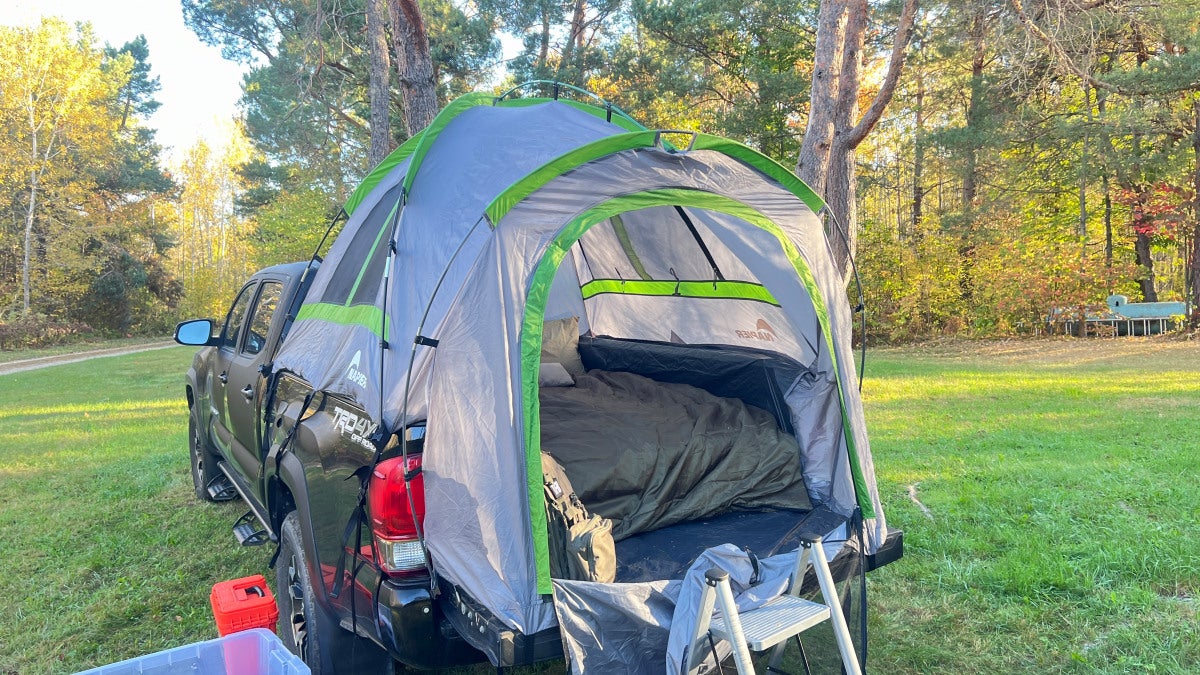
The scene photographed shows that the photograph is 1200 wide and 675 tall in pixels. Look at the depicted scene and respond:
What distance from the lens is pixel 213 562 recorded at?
14.1ft

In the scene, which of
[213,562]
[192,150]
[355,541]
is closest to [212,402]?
[213,562]

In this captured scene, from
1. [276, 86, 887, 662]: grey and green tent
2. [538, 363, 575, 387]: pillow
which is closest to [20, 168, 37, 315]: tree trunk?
[276, 86, 887, 662]: grey and green tent

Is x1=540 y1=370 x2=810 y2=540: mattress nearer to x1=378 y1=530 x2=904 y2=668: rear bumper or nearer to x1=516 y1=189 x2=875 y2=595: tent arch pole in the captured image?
x1=516 y1=189 x2=875 y2=595: tent arch pole

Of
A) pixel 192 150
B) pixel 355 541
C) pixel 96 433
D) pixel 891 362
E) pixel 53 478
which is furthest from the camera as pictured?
pixel 192 150

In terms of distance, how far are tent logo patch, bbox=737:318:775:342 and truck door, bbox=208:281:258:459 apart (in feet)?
8.97

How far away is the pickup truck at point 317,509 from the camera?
2.29 metres

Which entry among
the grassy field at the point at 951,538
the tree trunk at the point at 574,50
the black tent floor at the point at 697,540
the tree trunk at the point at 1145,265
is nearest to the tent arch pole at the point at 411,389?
the black tent floor at the point at 697,540

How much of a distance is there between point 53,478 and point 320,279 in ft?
14.6

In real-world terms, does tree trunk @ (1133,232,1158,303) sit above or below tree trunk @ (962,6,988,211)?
below

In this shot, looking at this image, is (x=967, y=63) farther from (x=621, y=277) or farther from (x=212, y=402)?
(x=212, y=402)

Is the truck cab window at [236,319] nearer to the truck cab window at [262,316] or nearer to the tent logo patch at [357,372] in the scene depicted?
the truck cab window at [262,316]

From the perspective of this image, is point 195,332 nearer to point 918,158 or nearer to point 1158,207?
point 1158,207

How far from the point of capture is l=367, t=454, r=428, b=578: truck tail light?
2.29 metres

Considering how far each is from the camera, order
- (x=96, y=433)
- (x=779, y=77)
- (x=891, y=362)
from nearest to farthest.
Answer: (x=96, y=433) < (x=891, y=362) < (x=779, y=77)
